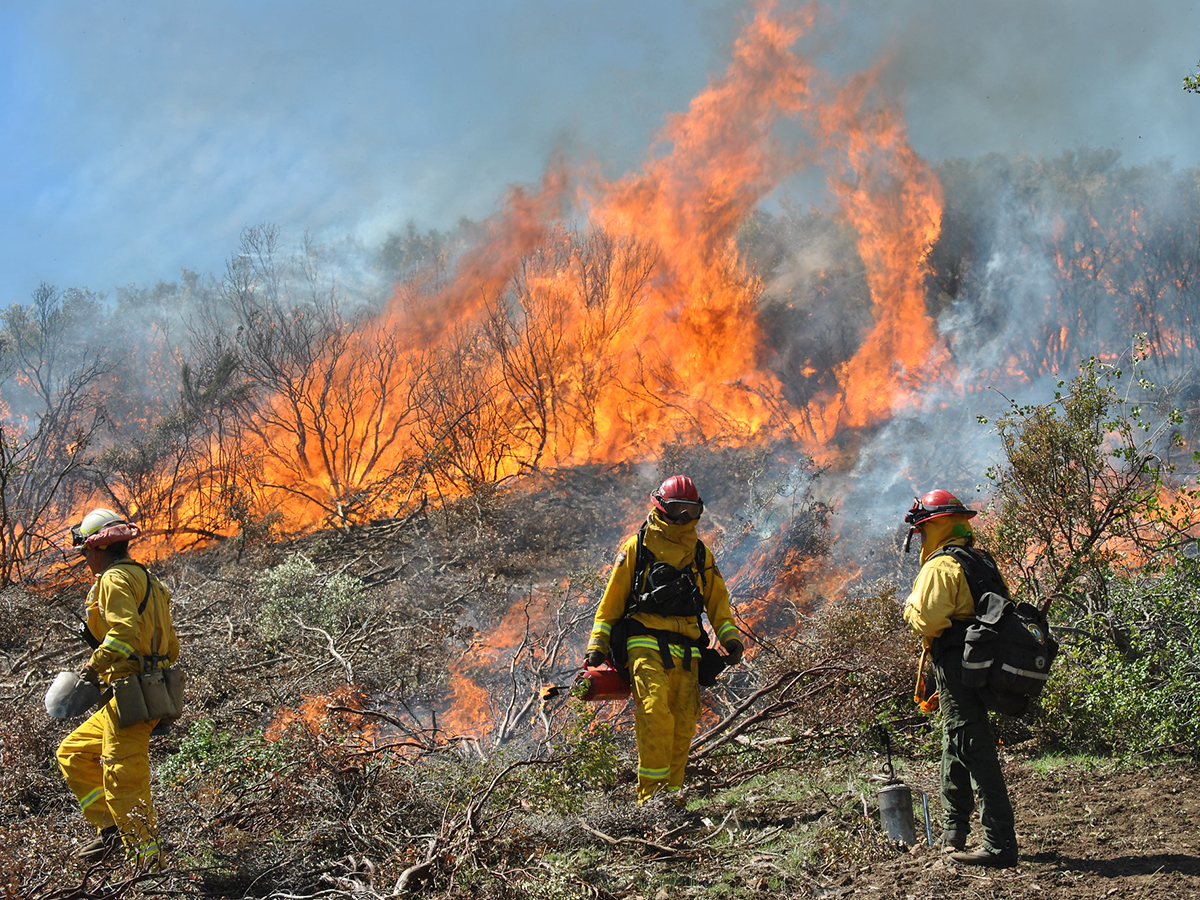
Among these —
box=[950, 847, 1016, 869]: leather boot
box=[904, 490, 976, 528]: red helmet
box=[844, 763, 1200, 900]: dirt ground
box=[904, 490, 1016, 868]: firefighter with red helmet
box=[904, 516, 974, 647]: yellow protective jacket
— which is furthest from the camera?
box=[904, 490, 976, 528]: red helmet

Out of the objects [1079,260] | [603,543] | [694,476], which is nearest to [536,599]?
[603,543]

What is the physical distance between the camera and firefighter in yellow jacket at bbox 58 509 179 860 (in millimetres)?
3811

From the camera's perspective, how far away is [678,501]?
4363mm

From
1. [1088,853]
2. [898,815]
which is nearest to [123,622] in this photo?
[898,815]

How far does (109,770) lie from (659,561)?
2944 millimetres

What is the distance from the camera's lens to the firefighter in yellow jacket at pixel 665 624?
4.10 metres

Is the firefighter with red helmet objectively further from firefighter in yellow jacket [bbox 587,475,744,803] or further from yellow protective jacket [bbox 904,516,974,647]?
firefighter in yellow jacket [bbox 587,475,744,803]

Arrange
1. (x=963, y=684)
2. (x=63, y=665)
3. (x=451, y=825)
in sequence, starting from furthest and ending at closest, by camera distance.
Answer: (x=63, y=665), (x=451, y=825), (x=963, y=684)

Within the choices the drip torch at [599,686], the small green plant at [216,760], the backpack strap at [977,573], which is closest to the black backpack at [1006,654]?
the backpack strap at [977,573]

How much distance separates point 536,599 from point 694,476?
334 cm

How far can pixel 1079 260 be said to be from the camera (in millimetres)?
12484

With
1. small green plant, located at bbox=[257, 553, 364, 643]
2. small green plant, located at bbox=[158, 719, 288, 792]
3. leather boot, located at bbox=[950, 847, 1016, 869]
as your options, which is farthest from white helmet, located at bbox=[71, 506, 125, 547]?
small green plant, located at bbox=[257, 553, 364, 643]

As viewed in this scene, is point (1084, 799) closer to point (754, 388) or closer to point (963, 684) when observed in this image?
point (963, 684)

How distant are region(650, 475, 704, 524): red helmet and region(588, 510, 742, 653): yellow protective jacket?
0.15ft
